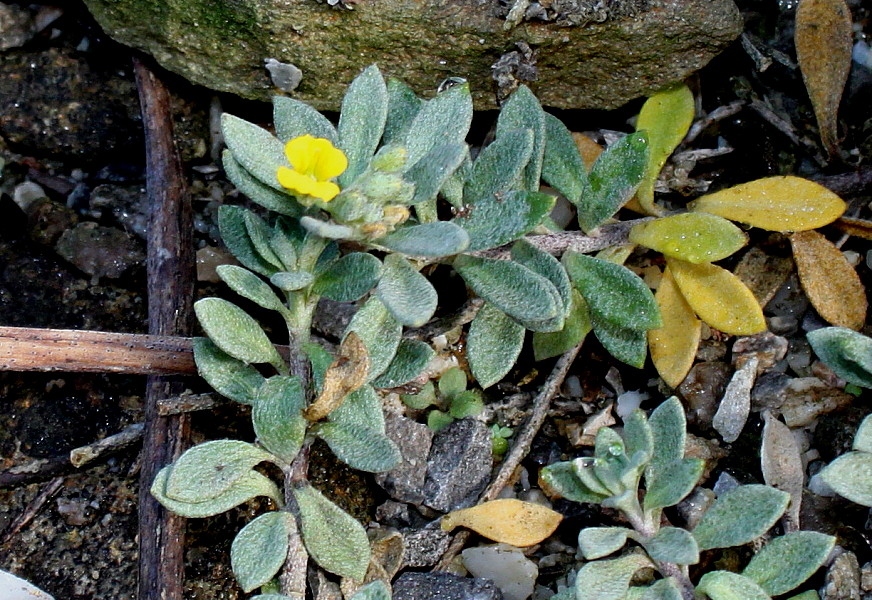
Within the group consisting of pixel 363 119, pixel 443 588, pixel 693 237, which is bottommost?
pixel 443 588

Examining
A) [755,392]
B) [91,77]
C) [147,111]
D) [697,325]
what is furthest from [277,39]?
[755,392]

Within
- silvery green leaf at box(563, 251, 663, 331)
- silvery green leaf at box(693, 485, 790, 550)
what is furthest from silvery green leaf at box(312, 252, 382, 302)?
silvery green leaf at box(693, 485, 790, 550)

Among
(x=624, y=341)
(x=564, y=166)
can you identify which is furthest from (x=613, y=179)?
(x=624, y=341)

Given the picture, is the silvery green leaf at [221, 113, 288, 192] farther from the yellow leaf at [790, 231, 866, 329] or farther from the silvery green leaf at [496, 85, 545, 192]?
the yellow leaf at [790, 231, 866, 329]

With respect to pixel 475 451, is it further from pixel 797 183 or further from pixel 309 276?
pixel 797 183

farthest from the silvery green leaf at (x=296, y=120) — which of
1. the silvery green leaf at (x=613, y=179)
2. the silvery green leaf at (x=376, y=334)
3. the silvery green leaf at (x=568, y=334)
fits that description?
the silvery green leaf at (x=568, y=334)

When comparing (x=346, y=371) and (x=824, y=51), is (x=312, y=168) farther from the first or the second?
(x=824, y=51)
